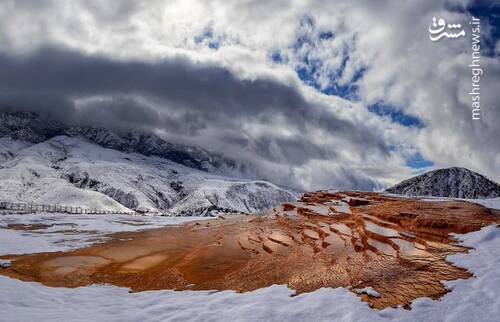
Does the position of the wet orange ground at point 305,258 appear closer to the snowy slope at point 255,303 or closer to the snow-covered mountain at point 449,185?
the snowy slope at point 255,303

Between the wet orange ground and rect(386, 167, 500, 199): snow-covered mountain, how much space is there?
11800cm

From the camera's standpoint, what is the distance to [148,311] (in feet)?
53.3

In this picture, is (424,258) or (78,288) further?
(78,288)

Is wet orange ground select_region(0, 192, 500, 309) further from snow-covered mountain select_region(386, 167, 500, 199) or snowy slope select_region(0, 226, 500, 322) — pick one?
snow-covered mountain select_region(386, 167, 500, 199)

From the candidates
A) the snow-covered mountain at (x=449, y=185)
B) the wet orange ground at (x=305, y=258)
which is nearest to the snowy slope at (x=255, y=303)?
the wet orange ground at (x=305, y=258)

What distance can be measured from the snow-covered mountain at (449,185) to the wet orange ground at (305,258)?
387 feet

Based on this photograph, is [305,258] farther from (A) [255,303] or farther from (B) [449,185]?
(B) [449,185]

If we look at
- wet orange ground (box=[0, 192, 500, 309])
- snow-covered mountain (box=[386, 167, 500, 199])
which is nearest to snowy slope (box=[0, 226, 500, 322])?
wet orange ground (box=[0, 192, 500, 309])

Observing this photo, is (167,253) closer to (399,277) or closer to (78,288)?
(78,288)

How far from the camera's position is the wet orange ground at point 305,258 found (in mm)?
17000

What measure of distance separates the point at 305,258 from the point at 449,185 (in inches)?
5739

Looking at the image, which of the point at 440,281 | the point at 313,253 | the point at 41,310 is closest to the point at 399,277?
the point at 440,281

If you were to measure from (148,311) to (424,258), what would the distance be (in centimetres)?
1274

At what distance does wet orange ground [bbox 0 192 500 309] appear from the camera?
Answer: 17.0m
